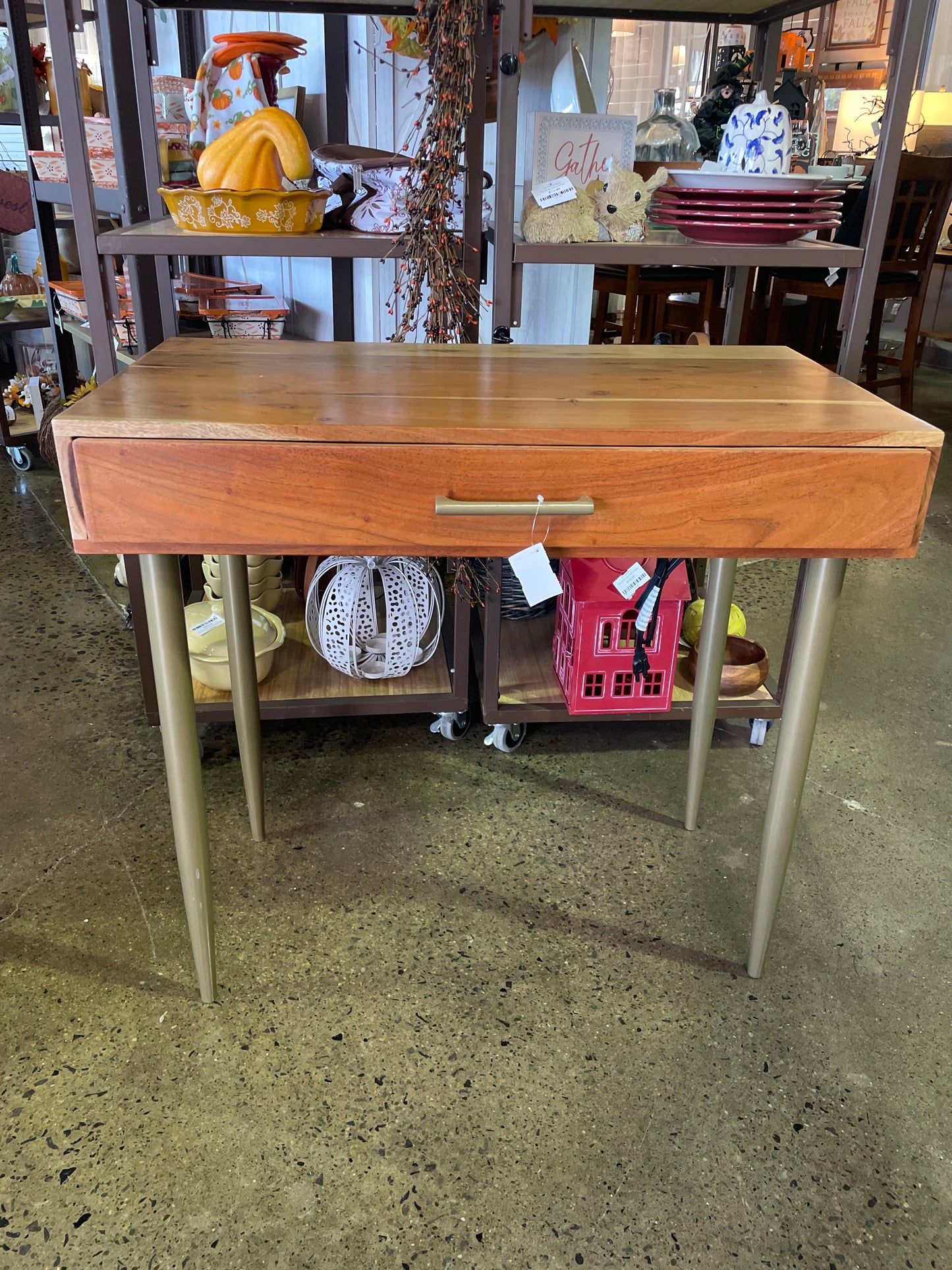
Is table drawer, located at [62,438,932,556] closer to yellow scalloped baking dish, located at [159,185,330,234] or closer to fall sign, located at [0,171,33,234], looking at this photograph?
yellow scalloped baking dish, located at [159,185,330,234]

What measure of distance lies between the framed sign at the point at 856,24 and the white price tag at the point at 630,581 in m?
7.55

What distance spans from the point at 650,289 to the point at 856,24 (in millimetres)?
5478

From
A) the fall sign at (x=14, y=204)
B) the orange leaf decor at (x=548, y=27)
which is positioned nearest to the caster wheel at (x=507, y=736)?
the orange leaf decor at (x=548, y=27)

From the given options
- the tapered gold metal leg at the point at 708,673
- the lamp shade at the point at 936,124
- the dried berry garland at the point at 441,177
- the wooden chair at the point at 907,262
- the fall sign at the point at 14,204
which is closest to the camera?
the dried berry garland at the point at 441,177

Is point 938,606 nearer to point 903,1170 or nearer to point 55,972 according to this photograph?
point 903,1170

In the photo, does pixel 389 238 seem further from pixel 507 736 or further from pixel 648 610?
pixel 507 736

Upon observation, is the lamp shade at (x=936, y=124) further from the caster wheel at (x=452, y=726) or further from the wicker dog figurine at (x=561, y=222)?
the caster wheel at (x=452, y=726)

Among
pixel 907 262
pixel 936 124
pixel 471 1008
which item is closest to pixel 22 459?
pixel 471 1008

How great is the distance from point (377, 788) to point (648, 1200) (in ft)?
2.85

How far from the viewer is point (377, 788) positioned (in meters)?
1.82

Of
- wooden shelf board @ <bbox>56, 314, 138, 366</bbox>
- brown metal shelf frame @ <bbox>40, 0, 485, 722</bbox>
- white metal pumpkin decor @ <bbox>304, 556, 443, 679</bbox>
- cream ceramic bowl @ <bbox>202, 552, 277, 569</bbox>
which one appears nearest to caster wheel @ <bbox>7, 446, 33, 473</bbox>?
wooden shelf board @ <bbox>56, 314, 138, 366</bbox>

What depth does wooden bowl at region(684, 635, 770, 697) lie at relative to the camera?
6.27 feet

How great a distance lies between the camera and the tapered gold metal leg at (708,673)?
4.99 ft

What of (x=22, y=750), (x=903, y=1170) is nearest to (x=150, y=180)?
(x=22, y=750)
